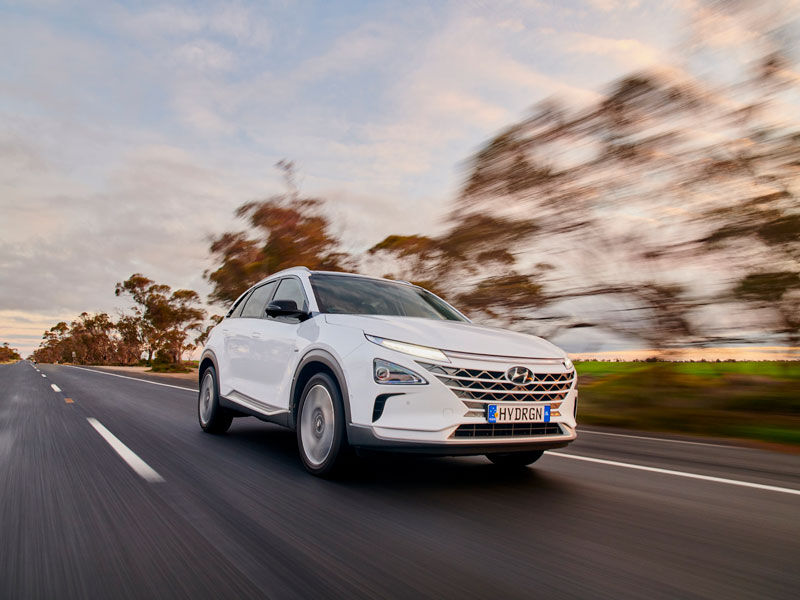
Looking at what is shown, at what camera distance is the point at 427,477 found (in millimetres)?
5129

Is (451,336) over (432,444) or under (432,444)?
over

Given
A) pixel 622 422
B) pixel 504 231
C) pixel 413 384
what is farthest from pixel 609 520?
pixel 504 231

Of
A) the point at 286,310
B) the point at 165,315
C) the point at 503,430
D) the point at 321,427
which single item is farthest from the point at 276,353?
the point at 165,315

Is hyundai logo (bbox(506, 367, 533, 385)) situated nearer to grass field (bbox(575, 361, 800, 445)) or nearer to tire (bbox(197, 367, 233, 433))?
tire (bbox(197, 367, 233, 433))

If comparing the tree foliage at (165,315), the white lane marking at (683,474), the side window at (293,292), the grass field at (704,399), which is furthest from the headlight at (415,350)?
the tree foliage at (165,315)

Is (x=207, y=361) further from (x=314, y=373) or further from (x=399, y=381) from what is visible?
(x=399, y=381)

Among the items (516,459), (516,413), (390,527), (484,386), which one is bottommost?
(390,527)

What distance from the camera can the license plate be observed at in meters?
4.38

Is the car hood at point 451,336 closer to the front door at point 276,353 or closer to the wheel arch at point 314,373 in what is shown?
the wheel arch at point 314,373

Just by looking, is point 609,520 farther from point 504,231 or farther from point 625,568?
point 504,231

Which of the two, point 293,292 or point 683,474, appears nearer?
point 683,474

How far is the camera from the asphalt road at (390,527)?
2.82 m

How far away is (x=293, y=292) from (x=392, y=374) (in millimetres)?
2304

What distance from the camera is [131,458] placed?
5.85 metres
